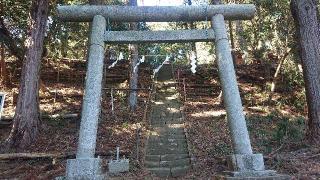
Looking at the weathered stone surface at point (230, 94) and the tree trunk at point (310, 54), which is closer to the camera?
the weathered stone surface at point (230, 94)

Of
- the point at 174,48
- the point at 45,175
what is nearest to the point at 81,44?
the point at 174,48

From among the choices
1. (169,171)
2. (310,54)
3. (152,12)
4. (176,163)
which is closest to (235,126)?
(169,171)

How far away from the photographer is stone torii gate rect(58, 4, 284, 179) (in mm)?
6965

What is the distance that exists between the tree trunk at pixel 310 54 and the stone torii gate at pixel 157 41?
5.84ft

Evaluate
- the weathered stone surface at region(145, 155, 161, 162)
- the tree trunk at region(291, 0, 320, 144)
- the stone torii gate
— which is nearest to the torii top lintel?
the stone torii gate

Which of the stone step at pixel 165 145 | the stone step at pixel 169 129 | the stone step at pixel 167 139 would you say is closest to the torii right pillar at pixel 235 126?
the stone step at pixel 165 145

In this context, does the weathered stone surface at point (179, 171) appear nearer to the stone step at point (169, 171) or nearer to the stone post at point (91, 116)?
the stone step at point (169, 171)

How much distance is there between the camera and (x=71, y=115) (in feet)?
46.5

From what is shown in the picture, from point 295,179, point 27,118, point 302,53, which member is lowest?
point 295,179

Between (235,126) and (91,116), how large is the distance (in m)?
2.87

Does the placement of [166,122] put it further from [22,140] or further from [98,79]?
[98,79]

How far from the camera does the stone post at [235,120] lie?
7012 millimetres

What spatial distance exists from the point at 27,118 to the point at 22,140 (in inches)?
26.3

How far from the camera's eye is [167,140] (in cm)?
1179
